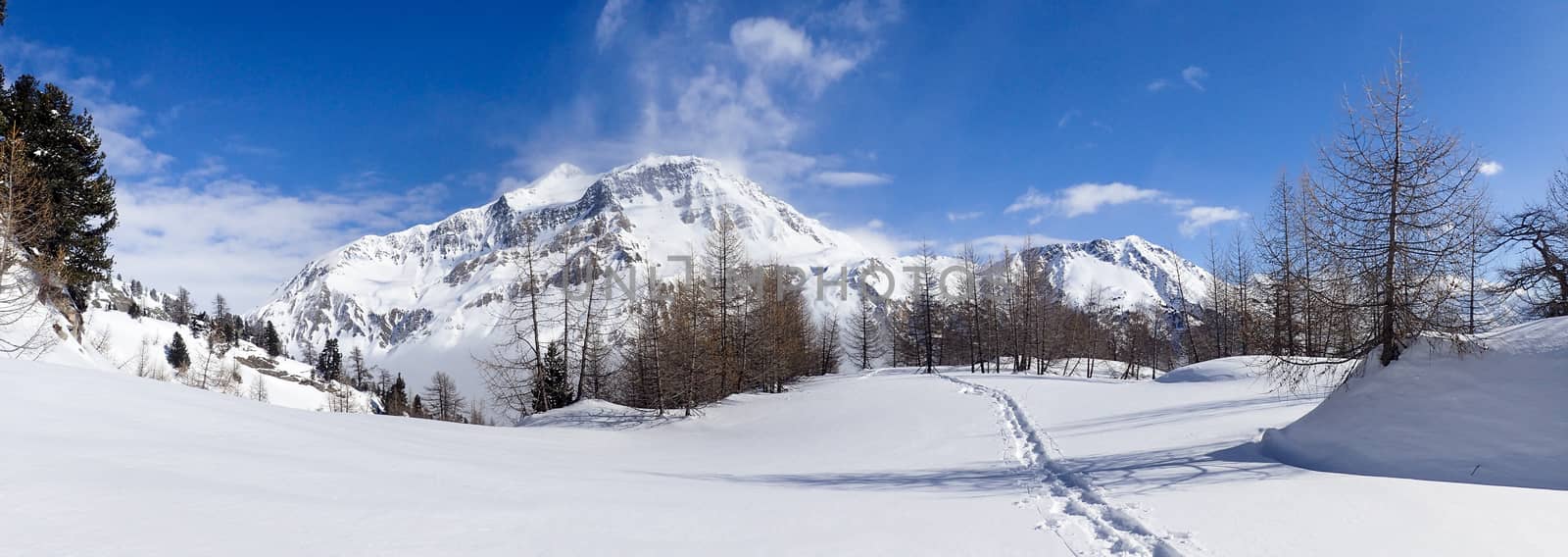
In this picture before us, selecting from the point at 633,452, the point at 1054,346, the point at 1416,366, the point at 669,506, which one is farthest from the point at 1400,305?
the point at 1054,346

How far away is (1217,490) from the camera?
757 cm

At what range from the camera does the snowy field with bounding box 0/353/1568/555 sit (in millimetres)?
4207

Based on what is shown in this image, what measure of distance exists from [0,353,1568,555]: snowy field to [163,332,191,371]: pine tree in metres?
88.2

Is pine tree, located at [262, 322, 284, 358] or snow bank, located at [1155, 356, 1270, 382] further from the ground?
snow bank, located at [1155, 356, 1270, 382]

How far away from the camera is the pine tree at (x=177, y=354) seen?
72644mm

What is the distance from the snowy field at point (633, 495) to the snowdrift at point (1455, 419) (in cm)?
106

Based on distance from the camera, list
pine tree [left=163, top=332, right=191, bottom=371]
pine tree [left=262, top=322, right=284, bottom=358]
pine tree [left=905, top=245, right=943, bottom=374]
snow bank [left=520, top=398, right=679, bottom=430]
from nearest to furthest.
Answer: snow bank [left=520, top=398, right=679, bottom=430] → pine tree [left=905, top=245, right=943, bottom=374] → pine tree [left=163, top=332, right=191, bottom=371] → pine tree [left=262, top=322, right=284, bottom=358]

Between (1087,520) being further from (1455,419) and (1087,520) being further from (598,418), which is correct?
(598,418)

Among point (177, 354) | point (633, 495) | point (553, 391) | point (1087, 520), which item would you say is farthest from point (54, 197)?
point (177, 354)

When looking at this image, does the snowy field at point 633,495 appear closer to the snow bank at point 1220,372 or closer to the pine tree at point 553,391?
Result: the pine tree at point 553,391

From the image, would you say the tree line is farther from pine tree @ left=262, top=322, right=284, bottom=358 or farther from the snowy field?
pine tree @ left=262, top=322, right=284, bottom=358

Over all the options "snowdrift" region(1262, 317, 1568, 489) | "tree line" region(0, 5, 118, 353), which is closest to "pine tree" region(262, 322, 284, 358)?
"tree line" region(0, 5, 118, 353)

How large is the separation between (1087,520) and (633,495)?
5042 millimetres

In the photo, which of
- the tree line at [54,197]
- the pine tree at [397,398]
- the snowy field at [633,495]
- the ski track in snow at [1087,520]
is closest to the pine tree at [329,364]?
the pine tree at [397,398]
